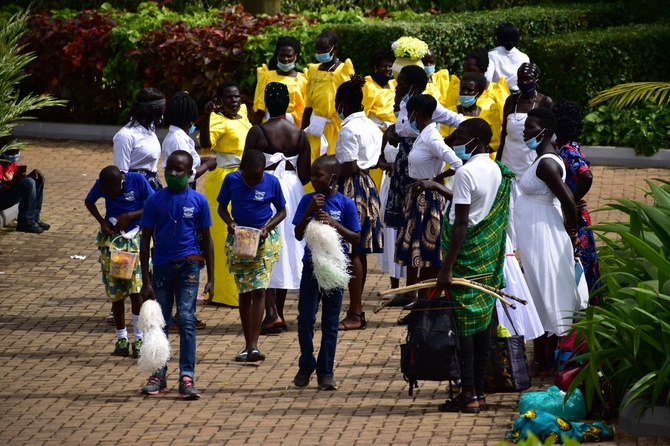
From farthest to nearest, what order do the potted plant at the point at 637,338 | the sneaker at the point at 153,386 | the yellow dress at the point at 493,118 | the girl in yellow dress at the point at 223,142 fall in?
1. the yellow dress at the point at 493,118
2. the girl in yellow dress at the point at 223,142
3. the sneaker at the point at 153,386
4. the potted plant at the point at 637,338

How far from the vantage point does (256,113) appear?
1236 cm

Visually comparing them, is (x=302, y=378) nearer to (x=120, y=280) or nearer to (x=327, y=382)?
(x=327, y=382)

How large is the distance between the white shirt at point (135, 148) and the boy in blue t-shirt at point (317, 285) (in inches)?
69.8

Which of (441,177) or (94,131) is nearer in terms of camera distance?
(441,177)

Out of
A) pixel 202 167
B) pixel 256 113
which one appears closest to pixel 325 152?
pixel 256 113

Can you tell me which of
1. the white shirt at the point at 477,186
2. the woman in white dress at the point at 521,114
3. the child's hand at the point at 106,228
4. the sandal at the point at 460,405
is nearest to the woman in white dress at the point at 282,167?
the child's hand at the point at 106,228

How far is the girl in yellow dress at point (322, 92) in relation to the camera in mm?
11945

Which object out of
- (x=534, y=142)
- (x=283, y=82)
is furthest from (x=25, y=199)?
(x=534, y=142)

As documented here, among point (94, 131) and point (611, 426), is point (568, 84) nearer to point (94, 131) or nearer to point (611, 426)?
point (94, 131)

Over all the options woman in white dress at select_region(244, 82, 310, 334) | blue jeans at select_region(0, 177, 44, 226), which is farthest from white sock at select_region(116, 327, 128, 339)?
blue jeans at select_region(0, 177, 44, 226)

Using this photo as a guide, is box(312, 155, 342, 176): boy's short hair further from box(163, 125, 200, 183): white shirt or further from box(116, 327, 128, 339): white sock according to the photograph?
box(116, 327, 128, 339): white sock

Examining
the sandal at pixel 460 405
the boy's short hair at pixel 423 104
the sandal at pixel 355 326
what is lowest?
the sandal at pixel 355 326

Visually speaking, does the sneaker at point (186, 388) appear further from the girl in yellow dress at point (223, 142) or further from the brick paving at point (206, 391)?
the girl in yellow dress at point (223, 142)

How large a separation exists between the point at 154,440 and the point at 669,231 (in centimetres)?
346
